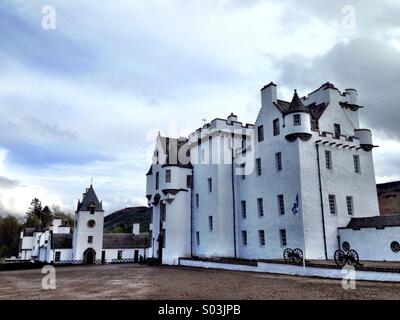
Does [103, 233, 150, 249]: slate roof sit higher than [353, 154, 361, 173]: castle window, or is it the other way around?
[353, 154, 361, 173]: castle window

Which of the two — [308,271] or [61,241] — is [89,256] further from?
[308,271]

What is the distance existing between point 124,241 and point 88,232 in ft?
27.4

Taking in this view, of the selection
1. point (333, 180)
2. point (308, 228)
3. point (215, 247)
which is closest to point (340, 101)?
point (333, 180)

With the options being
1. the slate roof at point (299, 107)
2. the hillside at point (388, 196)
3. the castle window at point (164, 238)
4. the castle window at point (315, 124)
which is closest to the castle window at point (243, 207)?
the castle window at point (164, 238)

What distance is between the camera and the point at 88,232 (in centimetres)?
5359

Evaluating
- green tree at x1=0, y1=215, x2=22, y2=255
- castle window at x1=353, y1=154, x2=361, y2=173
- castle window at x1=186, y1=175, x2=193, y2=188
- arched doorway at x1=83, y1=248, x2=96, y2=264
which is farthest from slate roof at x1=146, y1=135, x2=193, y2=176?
green tree at x1=0, y1=215, x2=22, y2=255

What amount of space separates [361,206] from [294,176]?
7223 mm

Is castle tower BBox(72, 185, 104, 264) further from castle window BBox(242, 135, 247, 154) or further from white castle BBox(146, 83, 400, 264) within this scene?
castle window BBox(242, 135, 247, 154)

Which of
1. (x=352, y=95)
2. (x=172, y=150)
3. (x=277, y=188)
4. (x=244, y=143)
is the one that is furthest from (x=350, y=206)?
(x=172, y=150)

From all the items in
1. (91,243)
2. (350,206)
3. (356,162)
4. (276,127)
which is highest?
(276,127)

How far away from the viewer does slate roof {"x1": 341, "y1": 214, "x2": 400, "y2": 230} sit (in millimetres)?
25234

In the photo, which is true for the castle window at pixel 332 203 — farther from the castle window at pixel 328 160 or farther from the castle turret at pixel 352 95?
the castle turret at pixel 352 95

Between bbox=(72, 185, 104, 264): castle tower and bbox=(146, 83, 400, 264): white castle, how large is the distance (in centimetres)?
1415
